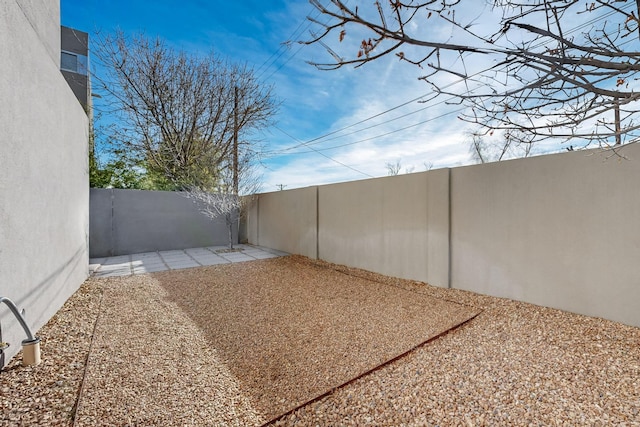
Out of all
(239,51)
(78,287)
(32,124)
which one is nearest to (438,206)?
(32,124)

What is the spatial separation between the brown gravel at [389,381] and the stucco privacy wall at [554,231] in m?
0.37

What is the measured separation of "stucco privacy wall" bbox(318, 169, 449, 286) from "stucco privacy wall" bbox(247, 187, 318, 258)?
1.75ft

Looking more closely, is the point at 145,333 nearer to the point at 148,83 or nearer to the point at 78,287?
the point at 78,287

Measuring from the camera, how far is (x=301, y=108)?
1110cm

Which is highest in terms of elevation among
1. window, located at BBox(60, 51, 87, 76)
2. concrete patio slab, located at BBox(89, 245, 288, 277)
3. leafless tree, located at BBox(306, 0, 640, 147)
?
window, located at BBox(60, 51, 87, 76)

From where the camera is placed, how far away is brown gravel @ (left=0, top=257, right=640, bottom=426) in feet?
5.47

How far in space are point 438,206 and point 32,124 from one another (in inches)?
199

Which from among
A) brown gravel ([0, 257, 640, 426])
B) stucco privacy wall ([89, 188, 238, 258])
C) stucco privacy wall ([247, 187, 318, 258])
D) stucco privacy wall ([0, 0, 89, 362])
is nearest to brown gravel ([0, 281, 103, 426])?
brown gravel ([0, 257, 640, 426])

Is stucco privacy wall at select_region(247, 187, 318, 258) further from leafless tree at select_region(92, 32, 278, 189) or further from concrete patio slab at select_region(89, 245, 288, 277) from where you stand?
leafless tree at select_region(92, 32, 278, 189)

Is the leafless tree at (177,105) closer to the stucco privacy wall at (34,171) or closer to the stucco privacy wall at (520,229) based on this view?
the stucco privacy wall at (34,171)

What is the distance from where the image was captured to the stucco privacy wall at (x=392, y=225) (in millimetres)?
4477

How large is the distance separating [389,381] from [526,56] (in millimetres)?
2139

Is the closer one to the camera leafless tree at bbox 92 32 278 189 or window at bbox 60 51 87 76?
leafless tree at bbox 92 32 278 189

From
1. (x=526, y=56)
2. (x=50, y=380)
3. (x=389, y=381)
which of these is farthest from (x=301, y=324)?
(x=526, y=56)
